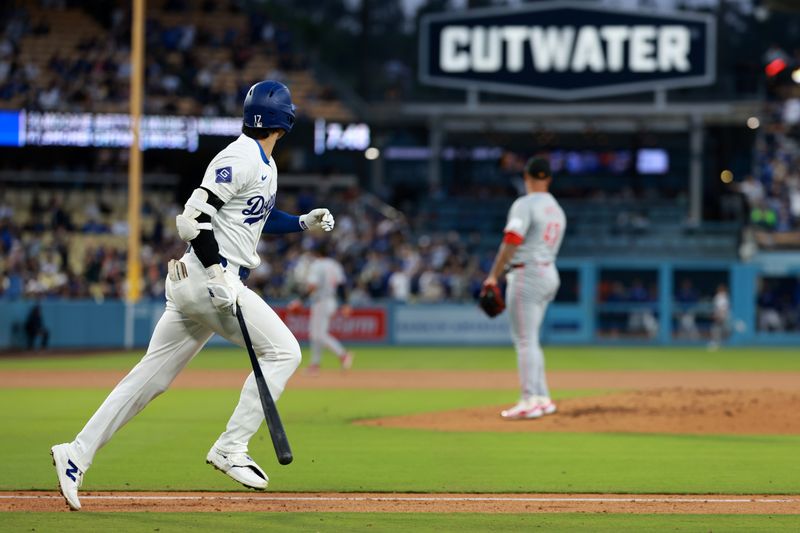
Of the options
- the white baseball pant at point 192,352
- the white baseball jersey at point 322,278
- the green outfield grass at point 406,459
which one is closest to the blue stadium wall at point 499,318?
the white baseball jersey at point 322,278

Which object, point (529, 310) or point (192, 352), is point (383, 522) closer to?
point (192, 352)

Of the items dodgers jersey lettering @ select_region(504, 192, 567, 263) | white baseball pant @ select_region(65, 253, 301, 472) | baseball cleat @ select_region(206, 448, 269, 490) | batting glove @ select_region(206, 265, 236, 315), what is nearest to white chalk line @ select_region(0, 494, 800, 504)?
baseball cleat @ select_region(206, 448, 269, 490)

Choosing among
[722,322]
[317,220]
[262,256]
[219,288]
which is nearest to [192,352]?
[219,288]

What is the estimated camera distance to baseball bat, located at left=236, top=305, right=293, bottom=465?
720 centimetres

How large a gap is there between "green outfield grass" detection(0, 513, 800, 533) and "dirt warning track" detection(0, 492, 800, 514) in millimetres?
188

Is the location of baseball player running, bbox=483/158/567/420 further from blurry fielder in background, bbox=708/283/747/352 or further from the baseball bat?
blurry fielder in background, bbox=708/283/747/352

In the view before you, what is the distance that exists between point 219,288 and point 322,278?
12.5 meters

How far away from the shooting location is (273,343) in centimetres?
737

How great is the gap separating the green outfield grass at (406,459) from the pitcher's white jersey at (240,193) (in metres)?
1.71

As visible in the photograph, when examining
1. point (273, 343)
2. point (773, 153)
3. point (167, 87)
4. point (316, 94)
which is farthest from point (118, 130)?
point (273, 343)

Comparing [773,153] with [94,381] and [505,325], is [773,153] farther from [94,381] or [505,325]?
[94,381]

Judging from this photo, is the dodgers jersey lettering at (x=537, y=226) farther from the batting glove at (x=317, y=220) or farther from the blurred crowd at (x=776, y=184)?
the blurred crowd at (x=776, y=184)

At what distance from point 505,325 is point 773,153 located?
1350cm

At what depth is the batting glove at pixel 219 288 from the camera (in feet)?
23.2
